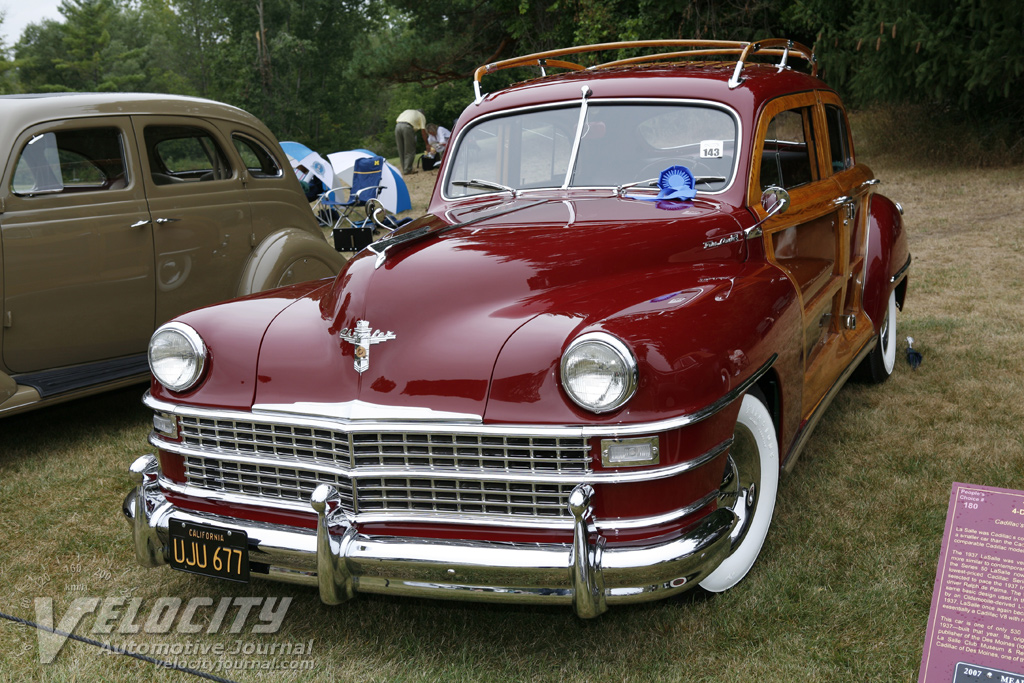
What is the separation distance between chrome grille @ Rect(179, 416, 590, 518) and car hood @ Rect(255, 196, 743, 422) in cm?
9

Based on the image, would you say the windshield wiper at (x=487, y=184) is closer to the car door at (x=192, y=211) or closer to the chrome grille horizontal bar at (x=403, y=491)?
the chrome grille horizontal bar at (x=403, y=491)

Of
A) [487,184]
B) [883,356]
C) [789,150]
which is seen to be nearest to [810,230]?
[789,150]

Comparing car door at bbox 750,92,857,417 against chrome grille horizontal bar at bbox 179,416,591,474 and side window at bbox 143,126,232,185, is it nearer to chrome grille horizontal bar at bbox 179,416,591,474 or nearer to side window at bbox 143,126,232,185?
chrome grille horizontal bar at bbox 179,416,591,474

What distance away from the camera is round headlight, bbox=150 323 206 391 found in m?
2.86

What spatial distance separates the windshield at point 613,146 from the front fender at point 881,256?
1.59 m

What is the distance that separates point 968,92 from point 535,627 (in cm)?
1287

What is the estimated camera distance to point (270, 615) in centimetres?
306

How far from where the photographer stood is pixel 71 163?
4.77 metres

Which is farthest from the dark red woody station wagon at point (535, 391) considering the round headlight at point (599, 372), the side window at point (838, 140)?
the side window at point (838, 140)

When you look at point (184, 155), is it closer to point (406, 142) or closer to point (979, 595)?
point (979, 595)

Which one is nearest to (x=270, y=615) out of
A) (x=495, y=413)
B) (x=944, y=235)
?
(x=495, y=413)

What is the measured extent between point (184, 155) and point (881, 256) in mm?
4312

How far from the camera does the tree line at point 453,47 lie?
12570 mm

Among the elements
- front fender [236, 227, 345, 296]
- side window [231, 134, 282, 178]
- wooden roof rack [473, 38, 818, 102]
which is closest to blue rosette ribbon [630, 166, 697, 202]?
wooden roof rack [473, 38, 818, 102]
